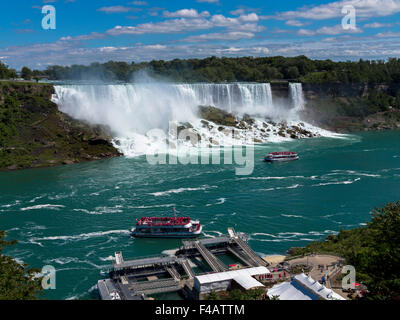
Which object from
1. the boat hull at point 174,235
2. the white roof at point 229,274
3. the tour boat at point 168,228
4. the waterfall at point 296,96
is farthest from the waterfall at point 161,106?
the white roof at point 229,274

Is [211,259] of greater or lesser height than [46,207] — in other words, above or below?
below

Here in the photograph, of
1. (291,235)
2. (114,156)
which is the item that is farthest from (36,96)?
(291,235)

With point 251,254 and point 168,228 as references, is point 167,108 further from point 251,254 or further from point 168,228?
point 251,254

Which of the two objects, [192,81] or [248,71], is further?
[248,71]

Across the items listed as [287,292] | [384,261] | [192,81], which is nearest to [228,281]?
[287,292]

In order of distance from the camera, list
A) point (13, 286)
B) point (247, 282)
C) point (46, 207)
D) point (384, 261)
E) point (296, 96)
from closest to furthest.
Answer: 1. point (384, 261)
2. point (13, 286)
3. point (247, 282)
4. point (46, 207)
5. point (296, 96)

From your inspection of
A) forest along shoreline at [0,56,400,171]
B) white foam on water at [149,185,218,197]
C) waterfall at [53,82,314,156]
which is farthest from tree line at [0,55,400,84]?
white foam on water at [149,185,218,197]
